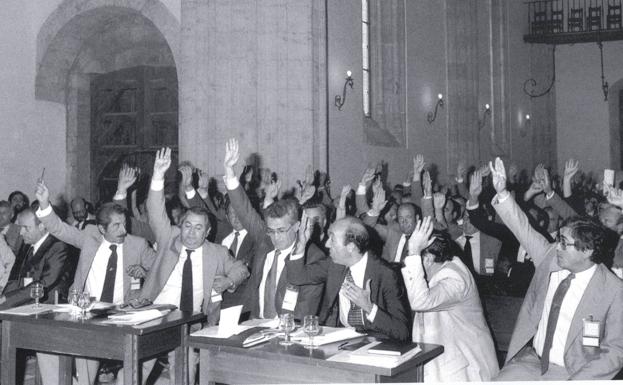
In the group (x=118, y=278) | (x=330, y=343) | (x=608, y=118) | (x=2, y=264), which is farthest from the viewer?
(x=608, y=118)

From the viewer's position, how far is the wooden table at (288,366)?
3.36 m

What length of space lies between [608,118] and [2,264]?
1738cm

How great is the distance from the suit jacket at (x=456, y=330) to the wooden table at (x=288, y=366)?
1.73 ft

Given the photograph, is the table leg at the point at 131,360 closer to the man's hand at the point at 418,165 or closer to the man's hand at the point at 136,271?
the man's hand at the point at 136,271

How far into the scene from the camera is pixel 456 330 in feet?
13.8

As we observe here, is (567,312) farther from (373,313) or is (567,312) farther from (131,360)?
(131,360)

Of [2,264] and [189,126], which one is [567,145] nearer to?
[189,126]

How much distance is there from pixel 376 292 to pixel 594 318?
115 centimetres

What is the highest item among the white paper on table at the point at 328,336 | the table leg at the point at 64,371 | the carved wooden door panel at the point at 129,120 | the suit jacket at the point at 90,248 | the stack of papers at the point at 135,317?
the carved wooden door panel at the point at 129,120

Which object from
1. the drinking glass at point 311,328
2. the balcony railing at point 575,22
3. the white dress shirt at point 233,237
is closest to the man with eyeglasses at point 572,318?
the drinking glass at point 311,328

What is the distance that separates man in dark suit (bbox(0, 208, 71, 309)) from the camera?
5473 millimetres

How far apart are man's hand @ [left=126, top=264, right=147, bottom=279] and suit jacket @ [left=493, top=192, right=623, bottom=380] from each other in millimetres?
2602

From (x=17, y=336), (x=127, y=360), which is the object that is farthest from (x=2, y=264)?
(x=127, y=360)

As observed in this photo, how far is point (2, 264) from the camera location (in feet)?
20.9
